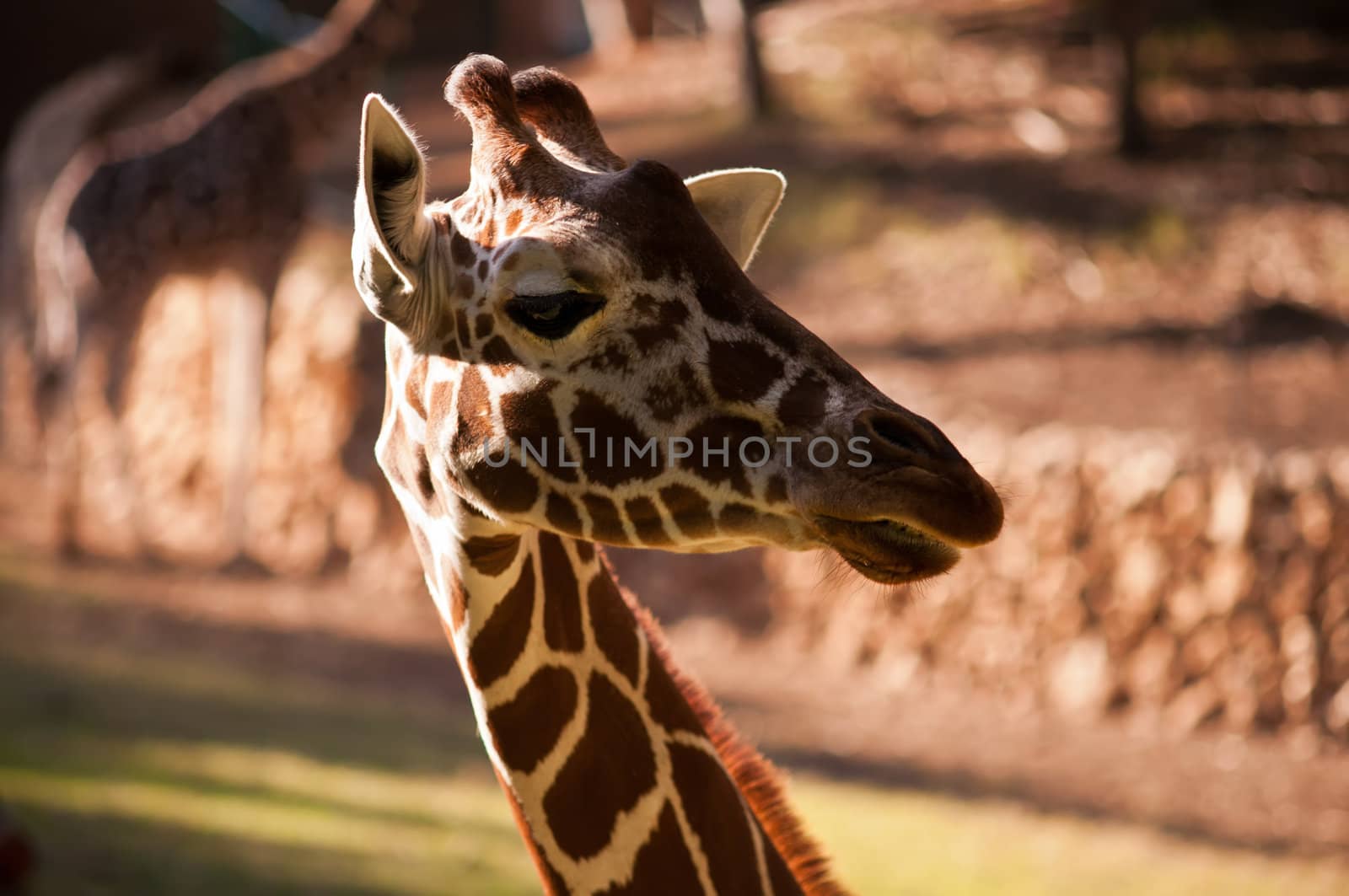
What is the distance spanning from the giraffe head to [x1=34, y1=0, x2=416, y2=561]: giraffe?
5.73 m

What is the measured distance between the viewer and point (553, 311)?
156cm

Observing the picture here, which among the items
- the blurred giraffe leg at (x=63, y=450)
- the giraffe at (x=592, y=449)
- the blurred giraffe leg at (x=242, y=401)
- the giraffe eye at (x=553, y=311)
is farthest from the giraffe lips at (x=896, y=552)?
the blurred giraffe leg at (x=63, y=450)

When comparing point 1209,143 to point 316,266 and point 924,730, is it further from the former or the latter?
point 316,266

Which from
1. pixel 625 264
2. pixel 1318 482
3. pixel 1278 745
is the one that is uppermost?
pixel 625 264

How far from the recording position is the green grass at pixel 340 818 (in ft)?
14.6

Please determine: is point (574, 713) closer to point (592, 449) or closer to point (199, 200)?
point (592, 449)

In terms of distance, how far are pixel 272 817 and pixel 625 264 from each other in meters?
3.90

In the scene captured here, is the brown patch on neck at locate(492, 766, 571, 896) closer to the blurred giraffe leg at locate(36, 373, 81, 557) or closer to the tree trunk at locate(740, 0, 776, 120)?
the blurred giraffe leg at locate(36, 373, 81, 557)

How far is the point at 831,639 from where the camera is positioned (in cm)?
645

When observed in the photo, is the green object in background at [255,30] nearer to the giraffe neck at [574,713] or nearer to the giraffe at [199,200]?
the giraffe at [199,200]

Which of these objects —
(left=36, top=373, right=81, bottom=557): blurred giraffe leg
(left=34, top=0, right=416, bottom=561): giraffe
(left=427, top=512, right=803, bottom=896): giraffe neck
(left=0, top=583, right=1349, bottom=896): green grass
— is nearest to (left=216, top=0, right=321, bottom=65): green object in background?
(left=34, top=0, right=416, bottom=561): giraffe

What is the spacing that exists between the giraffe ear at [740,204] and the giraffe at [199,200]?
5.53 metres

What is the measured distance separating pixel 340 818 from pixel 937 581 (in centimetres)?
238

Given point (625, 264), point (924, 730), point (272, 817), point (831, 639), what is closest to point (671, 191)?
point (625, 264)
